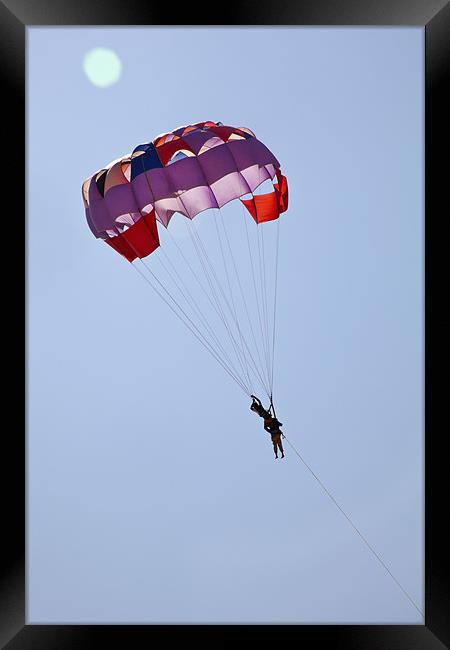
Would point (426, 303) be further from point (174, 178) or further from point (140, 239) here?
point (140, 239)

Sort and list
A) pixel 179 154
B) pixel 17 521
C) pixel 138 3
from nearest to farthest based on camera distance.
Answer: pixel 138 3, pixel 17 521, pixel 179 154

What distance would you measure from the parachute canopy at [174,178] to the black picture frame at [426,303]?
2.52 meters

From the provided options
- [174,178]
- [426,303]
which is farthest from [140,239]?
[426,303]

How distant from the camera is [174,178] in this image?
9453 millimetres

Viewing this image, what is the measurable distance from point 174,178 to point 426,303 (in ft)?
13.9

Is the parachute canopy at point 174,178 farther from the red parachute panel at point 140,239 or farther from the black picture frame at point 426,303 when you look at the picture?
the black picture frame at point 426,303

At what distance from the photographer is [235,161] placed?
9617 mm

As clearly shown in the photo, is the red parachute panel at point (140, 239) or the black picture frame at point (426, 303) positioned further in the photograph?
the red parachute panel at point (140, 239)

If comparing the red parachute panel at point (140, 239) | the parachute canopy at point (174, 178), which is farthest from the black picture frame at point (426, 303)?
the red parachute panel at point (140, 239)

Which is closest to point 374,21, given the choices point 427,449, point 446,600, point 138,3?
point 138,3

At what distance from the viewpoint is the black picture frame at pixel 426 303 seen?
22.1 feet

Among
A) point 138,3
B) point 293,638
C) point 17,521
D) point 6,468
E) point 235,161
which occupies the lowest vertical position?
point 293,638

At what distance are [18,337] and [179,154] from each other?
12.6 feet

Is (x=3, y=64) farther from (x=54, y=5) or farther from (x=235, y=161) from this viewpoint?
(x=235, y=161)
